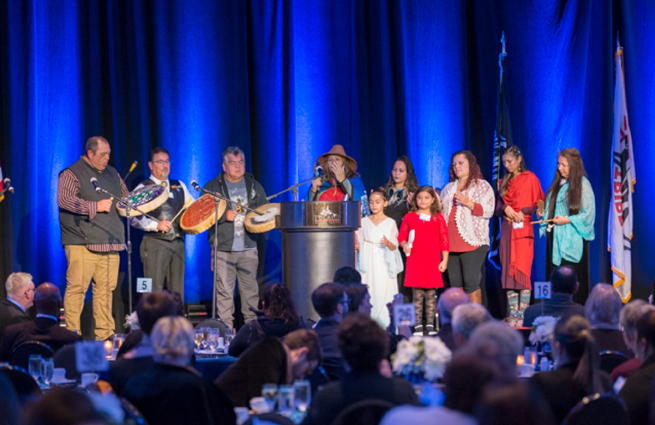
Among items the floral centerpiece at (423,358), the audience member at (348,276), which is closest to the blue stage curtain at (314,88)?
the audience member at (348,276)

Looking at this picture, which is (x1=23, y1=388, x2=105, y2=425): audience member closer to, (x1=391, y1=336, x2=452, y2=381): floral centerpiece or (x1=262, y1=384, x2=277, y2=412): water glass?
(x1=262, y1=384, x2=277, y2=412): water glass

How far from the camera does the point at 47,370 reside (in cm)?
377

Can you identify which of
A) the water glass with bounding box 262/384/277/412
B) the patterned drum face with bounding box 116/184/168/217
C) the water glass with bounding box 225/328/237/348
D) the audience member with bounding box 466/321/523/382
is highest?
the patterned drum face with bounding box 116/184/168/217

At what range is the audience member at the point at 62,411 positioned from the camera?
5.70ft

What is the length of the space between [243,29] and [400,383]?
666 centimetres

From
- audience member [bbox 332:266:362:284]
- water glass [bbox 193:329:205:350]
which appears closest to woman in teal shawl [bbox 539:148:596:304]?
audience member [bbox 332:266:362:284]

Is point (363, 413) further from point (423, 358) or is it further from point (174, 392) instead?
point (423, 358)

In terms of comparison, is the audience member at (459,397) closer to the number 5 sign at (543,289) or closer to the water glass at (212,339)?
the water glass at (212,339)

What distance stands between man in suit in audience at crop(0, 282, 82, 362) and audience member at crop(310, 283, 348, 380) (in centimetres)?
151

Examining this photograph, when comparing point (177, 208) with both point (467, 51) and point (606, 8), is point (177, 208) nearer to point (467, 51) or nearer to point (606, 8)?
point (467, 51)

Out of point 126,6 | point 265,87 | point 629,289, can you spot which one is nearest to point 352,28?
point 265,87

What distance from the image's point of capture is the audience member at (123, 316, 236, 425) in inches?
102

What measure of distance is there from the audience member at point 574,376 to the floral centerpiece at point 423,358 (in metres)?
0.43

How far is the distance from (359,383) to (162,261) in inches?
208
